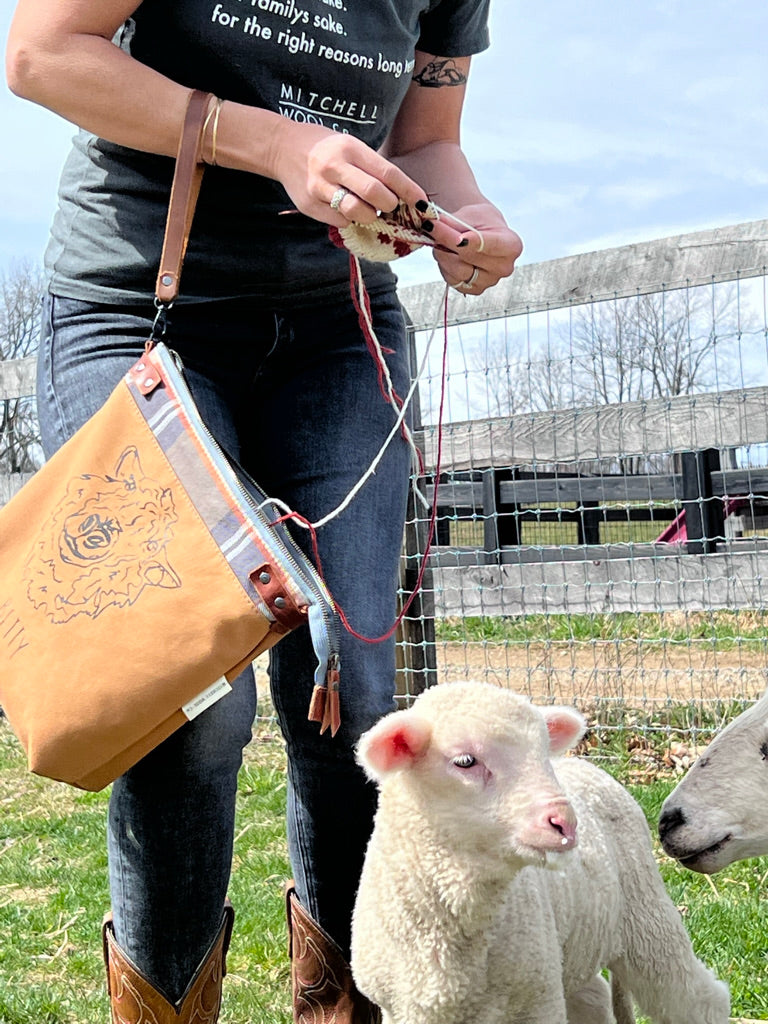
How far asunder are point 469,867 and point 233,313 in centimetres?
101

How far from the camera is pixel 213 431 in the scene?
1828mm

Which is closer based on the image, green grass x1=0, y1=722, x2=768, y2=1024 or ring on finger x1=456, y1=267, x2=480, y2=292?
ring on finger x1=456, y1=267, x2=480, y2=292

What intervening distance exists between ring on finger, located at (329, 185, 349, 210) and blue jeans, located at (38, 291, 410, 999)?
394 mm

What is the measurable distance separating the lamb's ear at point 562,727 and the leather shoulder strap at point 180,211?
0.98 metres

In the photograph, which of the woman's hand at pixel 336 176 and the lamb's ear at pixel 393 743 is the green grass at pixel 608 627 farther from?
the woman's hand at pixel 336 176

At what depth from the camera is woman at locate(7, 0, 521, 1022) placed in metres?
1.66

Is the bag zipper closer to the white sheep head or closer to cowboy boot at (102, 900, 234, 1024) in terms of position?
the white sheep head

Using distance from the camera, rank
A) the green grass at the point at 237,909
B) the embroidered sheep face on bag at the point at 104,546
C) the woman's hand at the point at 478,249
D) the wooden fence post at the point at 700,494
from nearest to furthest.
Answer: the embroidered sheep face on bag at the point at 104,546 → the woman's hand at the point at 478,249 → the green grass at the point at 237,909 → the wooden fence post at the point at 700,494

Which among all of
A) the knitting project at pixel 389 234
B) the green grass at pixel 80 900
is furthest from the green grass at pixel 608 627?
the knitting project at pixel 389 234

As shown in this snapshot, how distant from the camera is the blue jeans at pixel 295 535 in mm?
1814

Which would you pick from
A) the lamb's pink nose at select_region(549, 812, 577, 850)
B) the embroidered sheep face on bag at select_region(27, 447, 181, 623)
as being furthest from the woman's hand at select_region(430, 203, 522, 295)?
the lamb's pink nose at select_region(549, 812, 577, 850)

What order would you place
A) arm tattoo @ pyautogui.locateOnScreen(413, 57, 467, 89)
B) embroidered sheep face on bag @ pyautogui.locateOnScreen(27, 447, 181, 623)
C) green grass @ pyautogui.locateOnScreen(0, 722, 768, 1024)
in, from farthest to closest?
green grass @ pyautogui.locateOnScreen(0, 722, 768, 1024), arm tattoo @ pyautogui.locateOnScreen(413, 57, 467, 89), embroidered sheep face on bag @ pyautogui.locateOnScreen(27, 447, 181, 623)

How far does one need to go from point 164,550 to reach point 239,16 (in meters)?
0.84

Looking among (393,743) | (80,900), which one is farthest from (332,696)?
(80,900)
